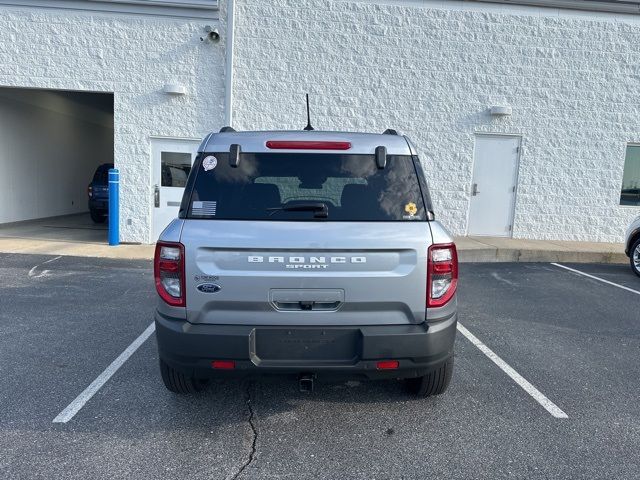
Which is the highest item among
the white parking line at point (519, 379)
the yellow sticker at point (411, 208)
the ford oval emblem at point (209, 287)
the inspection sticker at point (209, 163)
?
the inspection sticker at point (209, 163)

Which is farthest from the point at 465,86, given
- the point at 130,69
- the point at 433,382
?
the point at 433,382

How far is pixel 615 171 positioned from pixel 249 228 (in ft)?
38.8

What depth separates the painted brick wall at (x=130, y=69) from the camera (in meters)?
10.2

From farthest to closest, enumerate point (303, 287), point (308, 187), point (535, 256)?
point (535, 256)
point (308, 187)
point (303, 287)

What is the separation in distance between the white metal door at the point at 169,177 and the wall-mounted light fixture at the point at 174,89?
1.07 metres

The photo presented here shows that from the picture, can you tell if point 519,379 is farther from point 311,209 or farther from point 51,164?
point 51,164

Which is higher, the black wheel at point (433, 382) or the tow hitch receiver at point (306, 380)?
the tow hitch receiver at point (306, 380)

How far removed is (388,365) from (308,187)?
4.30 ft

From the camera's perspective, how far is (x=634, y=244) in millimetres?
8672

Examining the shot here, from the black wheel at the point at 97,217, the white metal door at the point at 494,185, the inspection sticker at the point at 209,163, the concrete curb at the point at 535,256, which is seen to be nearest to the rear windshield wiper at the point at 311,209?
the inspection sticker at the point at 209,163

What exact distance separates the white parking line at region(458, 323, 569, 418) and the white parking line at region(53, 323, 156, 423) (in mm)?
3555

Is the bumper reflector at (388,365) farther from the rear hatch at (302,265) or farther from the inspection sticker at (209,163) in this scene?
the inspection sticker at (209,163)

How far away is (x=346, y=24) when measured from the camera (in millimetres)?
10773

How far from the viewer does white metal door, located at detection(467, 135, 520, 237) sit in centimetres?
1152
